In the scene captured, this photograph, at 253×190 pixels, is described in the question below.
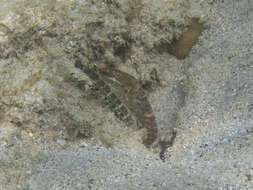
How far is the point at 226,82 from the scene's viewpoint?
2.89m

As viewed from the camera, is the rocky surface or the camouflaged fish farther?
the camouflaged fish

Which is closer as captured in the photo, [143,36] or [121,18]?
[121,18]

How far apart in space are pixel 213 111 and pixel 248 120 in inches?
17.4

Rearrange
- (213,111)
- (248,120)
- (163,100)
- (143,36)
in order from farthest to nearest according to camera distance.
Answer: (163,100) < (143,36) < (213,111) < (248,120)

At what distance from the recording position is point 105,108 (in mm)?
2979

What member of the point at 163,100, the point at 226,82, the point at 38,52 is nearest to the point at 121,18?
the point at 38,52

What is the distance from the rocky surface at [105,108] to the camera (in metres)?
2.09

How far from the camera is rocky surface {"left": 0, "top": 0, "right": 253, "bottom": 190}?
209 cm

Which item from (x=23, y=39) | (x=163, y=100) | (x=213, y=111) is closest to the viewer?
(x=23, y=39)

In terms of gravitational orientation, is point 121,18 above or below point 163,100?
above

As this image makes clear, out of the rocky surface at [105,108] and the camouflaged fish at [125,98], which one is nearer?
the rocky surface at [105,108]

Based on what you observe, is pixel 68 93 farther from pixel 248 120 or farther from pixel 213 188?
pixel 248 120

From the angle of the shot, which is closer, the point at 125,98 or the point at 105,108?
the point at 105,108

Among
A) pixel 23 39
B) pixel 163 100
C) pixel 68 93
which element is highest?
pixel 23 39
